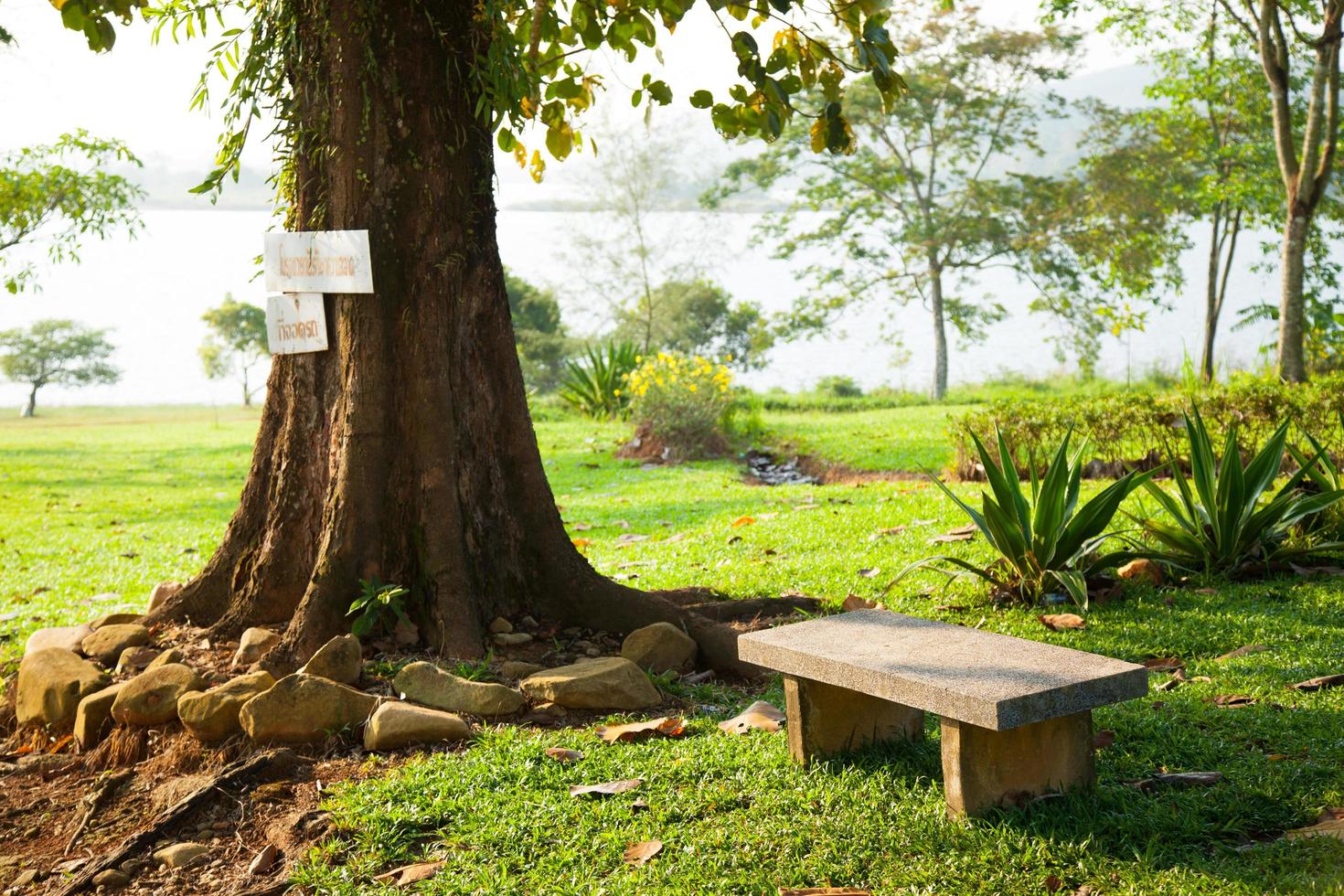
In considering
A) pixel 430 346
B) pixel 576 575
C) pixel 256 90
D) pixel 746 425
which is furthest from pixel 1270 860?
pixel 746 425

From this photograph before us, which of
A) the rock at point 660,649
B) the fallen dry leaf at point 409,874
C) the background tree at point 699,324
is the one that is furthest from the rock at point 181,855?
the background tree at point 699,324

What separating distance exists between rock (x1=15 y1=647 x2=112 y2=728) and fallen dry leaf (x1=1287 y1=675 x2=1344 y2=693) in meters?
4.45

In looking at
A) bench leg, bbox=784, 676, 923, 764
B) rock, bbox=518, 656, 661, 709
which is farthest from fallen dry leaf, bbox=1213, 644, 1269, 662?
rock, bbox=518, 656, 661, 709

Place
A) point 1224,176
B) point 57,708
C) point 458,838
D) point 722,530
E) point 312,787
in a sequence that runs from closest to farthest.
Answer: point 458,838 → point 312,787 → point 57,708 → point 722,530 → point 1224,176

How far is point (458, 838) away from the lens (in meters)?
3.11

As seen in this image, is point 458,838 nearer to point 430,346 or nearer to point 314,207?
point 430,346

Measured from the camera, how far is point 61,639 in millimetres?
5031

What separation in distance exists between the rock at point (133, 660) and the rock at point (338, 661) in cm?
92

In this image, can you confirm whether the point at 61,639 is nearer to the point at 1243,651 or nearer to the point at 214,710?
the point at 214,710

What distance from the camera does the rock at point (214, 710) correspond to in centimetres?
388

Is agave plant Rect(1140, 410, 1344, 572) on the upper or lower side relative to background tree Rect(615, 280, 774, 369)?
lower

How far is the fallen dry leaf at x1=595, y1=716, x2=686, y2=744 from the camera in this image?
149 inches

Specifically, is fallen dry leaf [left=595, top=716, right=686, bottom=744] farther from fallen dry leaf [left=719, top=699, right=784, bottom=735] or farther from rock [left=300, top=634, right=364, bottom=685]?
rock [left=300, top=634, right=364, bottom=685]

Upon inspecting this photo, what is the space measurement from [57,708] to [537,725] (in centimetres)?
197
